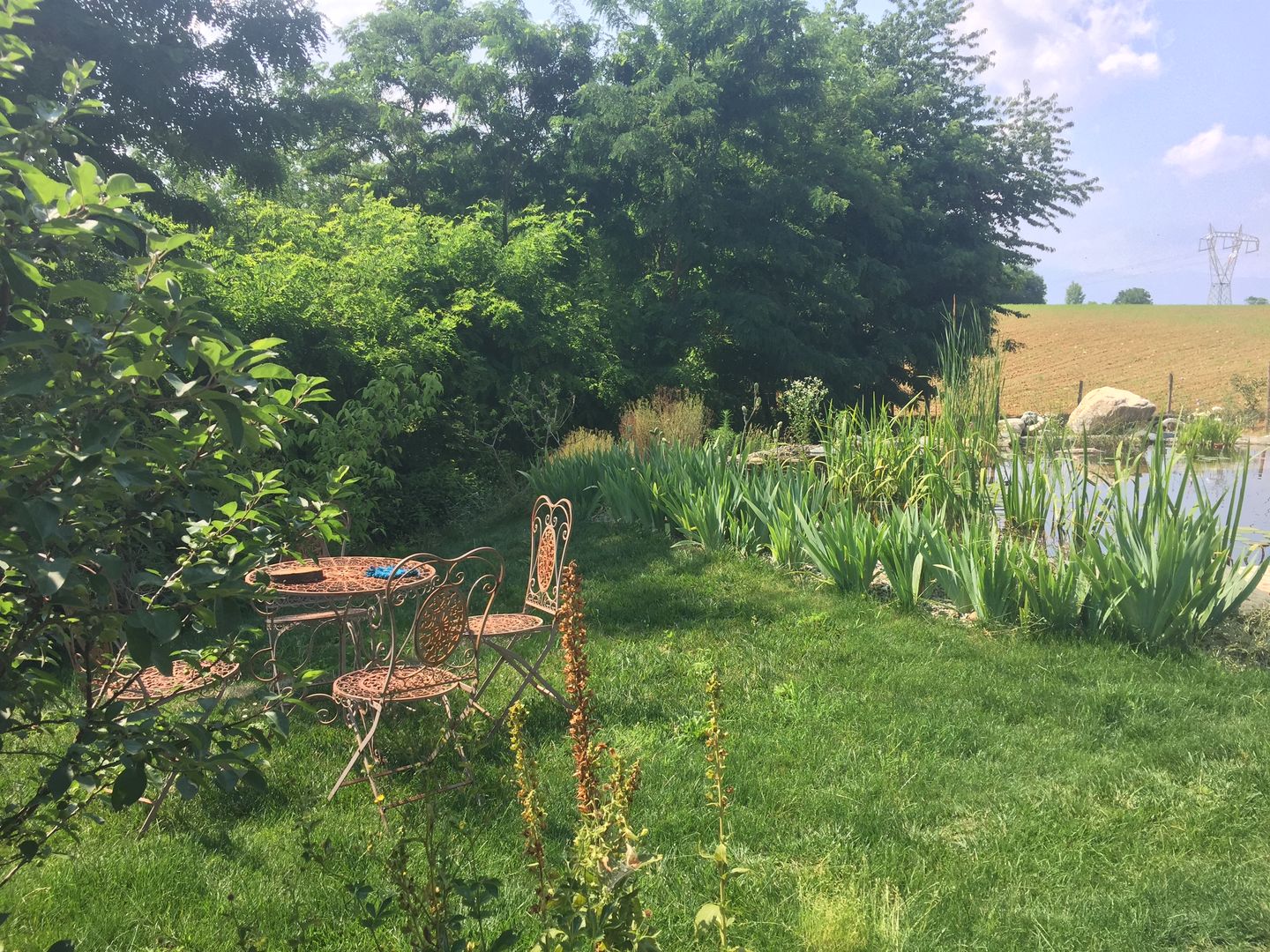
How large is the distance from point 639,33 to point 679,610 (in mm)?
14252

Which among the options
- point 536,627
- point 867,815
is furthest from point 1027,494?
point 536,627

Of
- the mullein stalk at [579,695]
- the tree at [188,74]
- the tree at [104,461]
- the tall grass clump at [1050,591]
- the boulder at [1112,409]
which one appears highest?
the tree at [188,74]

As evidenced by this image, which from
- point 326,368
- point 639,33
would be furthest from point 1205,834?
point 639,33

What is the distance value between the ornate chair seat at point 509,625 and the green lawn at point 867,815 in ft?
1.38

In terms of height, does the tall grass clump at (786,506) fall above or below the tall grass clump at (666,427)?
below

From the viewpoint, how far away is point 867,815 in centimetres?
308

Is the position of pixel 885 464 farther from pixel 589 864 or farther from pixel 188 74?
pixel 188 74

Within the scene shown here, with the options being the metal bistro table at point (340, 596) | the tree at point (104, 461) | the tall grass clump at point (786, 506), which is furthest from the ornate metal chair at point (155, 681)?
the tall grass clump at point (786, 506)

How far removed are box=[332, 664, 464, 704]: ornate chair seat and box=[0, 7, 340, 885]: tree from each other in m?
1.64

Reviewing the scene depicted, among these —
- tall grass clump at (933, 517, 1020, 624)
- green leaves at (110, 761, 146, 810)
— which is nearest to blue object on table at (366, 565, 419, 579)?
green leaves at (110, 761, 146, 810)

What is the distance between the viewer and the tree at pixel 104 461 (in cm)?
121

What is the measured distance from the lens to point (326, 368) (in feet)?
29.3

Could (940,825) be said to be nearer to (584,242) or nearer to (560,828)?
(560,828)

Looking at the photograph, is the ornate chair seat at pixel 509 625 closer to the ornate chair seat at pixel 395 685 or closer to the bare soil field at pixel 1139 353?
the ornate chair seat at pixel 395 685
